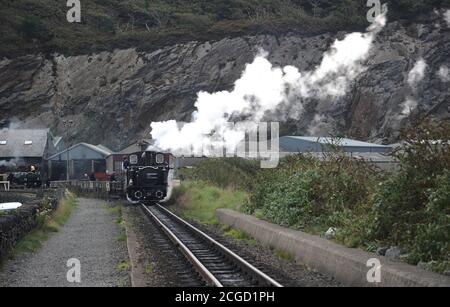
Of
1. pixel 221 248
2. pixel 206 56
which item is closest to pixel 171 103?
pixel 206 56

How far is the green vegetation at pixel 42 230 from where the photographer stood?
1824 cm

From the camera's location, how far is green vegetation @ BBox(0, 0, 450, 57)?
97.8 metres

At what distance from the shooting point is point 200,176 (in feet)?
145

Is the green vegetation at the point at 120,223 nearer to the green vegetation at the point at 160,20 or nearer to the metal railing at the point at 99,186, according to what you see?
the metal railing at the point at 99,186

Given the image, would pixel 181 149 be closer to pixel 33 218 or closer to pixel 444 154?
pixel 33 218

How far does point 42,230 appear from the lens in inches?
911

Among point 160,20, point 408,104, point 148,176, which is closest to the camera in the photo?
point 148,176

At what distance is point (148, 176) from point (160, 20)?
259ft

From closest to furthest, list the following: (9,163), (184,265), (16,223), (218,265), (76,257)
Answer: (218,265)
(184,265)
(76,257)
(16,223)
(9,163)

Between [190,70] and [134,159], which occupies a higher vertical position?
[190,70]

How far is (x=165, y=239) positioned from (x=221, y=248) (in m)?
4.56

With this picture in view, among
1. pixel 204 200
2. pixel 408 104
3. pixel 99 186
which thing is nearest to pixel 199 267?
pixel 204 200

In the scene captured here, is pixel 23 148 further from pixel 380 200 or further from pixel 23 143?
pixel 380 200

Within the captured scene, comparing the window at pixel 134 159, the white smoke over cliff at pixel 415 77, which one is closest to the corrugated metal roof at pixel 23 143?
the window at pixel 134 159
